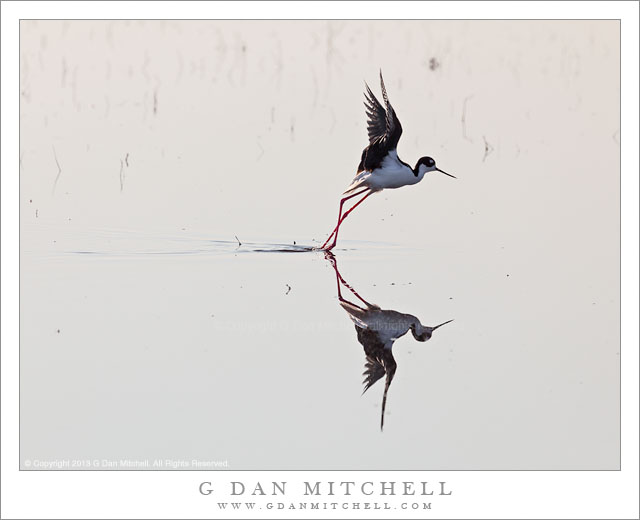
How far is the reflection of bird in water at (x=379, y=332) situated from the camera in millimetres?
5035

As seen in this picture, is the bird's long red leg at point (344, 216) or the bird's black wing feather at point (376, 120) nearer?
the bird's long red leg at point (344, 216)

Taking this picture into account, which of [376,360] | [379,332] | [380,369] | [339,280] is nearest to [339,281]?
[339,280]

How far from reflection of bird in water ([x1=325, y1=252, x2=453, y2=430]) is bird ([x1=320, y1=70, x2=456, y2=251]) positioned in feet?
5.14

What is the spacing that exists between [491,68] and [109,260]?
6811 mm

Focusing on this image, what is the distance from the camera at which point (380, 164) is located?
26.2 ft

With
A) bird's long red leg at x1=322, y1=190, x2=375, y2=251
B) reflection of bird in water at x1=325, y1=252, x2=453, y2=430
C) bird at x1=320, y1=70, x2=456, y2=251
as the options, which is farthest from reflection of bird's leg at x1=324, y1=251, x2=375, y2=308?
bird at x1=320, y1=70, x2=456, y2=251

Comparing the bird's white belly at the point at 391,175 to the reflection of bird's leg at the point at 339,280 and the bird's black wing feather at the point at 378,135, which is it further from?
the reflection of bird's leg at the point at 339,280

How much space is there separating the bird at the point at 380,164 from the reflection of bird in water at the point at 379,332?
61.6 inches

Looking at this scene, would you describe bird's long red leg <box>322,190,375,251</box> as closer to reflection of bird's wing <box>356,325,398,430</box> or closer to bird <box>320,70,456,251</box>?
bird <box>320,70,456,251</box>

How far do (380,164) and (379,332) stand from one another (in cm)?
264

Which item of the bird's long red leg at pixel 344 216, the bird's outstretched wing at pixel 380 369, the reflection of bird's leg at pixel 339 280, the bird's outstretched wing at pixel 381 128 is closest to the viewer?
the bird's outstretched wing at pixel 380 369

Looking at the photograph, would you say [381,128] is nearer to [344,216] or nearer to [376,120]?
[376,120]

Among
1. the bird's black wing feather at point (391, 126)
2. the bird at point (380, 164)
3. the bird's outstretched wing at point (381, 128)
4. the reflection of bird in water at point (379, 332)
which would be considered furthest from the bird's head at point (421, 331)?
the bird's outstretched wing at point (381, 128)

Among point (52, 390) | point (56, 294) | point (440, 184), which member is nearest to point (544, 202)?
point (440, 184)
